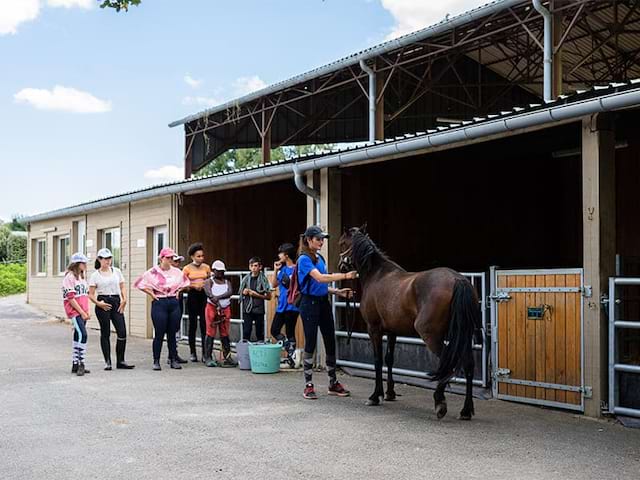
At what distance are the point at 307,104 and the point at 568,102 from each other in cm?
1608

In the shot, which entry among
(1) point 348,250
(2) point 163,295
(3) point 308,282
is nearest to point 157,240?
(2) point 163,295

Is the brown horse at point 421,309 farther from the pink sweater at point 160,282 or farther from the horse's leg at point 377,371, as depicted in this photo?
the pink sweater at point 160,282

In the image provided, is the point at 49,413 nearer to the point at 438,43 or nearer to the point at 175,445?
the point at 175,445

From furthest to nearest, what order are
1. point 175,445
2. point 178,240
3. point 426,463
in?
point 178,240, point 175,445, point 426,463

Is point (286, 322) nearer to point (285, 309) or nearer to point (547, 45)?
point (285, 309)

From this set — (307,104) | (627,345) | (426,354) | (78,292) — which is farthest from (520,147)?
(307,104)

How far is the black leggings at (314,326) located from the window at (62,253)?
14.2m

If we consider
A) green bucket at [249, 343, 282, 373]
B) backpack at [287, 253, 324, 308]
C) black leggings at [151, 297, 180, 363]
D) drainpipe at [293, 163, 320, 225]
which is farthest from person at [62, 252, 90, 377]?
drainpipe at [293, 163, 320, 225]

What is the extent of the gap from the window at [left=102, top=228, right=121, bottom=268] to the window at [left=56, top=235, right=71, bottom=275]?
2.83 metres

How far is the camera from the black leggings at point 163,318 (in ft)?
35.7

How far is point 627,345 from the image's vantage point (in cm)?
1002

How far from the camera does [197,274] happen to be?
1185cm

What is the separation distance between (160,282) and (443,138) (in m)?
4.53

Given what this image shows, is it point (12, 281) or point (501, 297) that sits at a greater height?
point (501, 297)
